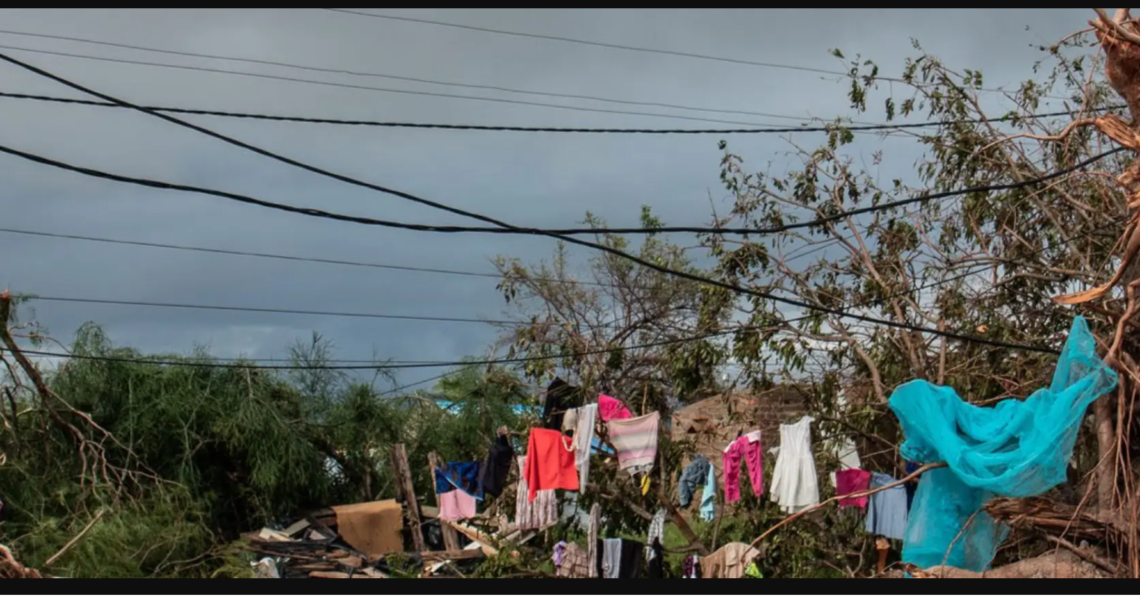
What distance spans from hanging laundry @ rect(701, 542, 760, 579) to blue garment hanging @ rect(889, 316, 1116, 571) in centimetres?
289

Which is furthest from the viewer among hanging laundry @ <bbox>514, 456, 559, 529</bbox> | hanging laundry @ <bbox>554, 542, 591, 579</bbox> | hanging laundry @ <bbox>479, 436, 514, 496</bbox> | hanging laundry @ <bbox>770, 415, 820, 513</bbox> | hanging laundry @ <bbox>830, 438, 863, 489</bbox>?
hanging laundry @ <bbox>479, 436, 514, 496</bbox>

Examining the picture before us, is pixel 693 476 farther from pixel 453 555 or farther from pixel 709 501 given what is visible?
pixel 453 555

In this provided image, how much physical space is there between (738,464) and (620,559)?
5.82 feet

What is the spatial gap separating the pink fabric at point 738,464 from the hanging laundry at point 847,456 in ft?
2.72

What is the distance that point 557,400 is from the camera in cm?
1289

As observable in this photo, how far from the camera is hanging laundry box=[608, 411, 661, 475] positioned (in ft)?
37.6

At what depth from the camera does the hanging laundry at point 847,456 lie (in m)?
11.6

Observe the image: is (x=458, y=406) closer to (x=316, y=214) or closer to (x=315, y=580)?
(x=315, y=580)

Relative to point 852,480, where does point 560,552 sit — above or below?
below

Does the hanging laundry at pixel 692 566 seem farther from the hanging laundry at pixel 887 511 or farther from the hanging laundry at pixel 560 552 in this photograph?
the hanging laundry at pixel 887 511

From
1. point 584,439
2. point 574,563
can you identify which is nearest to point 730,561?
point 574,563

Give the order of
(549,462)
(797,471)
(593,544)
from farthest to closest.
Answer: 1. (593,544)
2. (549,462)
3. (797,471)

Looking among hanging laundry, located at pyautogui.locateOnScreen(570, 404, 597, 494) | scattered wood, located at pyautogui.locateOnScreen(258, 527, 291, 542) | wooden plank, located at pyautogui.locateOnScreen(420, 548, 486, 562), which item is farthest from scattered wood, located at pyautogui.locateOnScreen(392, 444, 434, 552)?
hanging laundry, located at pyautogui.locateOnScreen(570, 404, 597, 494)

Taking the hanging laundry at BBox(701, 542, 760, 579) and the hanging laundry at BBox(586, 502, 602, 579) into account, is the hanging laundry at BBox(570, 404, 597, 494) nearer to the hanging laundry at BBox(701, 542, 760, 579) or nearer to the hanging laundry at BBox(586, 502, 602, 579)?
the hanging laundry at BBox(586, 502, 602, 579)
